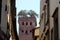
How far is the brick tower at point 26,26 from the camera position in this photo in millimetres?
109875

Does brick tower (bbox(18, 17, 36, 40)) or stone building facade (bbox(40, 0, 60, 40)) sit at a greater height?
stone building facade (bbox(40, 0, 60, 40))

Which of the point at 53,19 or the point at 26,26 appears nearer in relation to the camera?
the point at 53,19

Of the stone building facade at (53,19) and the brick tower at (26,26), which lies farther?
the brick tower at (26,26)

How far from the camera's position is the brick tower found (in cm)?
10988

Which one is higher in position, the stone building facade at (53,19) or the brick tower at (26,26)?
the stone building facade at (53,19)

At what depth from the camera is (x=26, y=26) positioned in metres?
114

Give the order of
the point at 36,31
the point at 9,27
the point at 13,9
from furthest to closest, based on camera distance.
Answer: the point at 36,31, the point at 13,9, the point at 9,27

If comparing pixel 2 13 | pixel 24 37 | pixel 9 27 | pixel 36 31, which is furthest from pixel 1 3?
pixel 24 37

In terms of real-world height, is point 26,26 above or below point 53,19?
below

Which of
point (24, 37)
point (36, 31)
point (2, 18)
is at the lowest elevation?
point (24, 37)

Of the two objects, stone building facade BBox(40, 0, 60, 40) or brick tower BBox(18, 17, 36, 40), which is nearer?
stone building facade BBox(40, 0, 60, 40)

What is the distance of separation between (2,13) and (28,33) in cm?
8911

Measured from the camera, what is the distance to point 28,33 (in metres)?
112

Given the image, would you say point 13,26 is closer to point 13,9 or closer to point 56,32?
point 13,9
